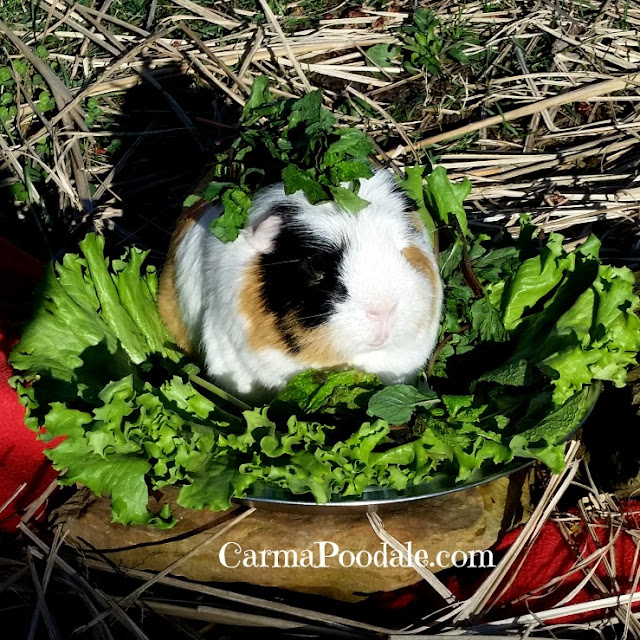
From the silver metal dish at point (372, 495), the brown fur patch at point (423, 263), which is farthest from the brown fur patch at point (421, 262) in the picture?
the silver metal dish at point (372, 495)

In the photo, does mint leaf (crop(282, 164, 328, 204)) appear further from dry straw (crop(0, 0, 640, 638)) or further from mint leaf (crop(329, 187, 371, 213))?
dry straw (crop(0, 0, 640, 638))

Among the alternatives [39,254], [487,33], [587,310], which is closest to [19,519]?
[39,254]

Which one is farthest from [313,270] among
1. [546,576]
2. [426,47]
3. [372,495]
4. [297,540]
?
[426,47]

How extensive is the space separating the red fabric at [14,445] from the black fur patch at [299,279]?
111 centimetres

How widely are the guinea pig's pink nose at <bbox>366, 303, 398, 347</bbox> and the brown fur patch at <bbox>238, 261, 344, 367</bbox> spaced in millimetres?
165

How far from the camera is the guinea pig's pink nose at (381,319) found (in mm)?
2420

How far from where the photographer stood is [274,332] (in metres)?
2.62

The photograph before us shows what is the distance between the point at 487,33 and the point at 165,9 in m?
2.16

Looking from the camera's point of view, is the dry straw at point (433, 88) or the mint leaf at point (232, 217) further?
the dry straw at point (433, 88)

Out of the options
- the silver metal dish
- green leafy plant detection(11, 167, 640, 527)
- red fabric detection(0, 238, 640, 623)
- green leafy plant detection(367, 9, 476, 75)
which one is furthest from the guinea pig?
green leafy plant detection(367, 9, 476, 75)

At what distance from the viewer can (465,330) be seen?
316 cm

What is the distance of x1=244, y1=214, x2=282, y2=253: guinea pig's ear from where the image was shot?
2561 millimetres

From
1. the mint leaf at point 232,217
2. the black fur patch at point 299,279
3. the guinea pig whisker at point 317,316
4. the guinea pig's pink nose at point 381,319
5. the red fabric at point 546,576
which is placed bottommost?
the red fabric at point 546,576

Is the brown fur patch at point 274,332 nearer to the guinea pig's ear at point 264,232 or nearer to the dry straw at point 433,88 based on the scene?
the guinea pig's ear at point 264,232
